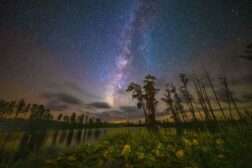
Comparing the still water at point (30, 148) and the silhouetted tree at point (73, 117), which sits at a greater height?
the silhouetted tree at point (73, 117)

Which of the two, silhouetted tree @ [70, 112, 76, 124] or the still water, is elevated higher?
silhouetted tree @ [70, 112, 76, 124]

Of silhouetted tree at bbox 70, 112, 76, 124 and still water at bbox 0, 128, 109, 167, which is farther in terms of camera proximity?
silhouetted tree at bbox 70, 112, 76, 124

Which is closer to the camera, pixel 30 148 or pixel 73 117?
pixel 30 148

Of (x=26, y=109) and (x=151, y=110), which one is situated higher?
(x=26, y=109)

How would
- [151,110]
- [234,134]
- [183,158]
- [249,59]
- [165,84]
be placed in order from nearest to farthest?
[183,158]
[234,134]
[249,59]
[151,110]
[165,84]

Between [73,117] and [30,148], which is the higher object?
[73,117]

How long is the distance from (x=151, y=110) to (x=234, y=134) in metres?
36.9

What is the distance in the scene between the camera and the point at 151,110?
41.3 metres

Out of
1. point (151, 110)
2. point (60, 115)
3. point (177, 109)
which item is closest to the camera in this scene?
point (151, 110)

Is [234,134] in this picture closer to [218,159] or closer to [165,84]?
[218,159]

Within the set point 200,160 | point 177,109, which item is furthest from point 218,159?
point 177,109

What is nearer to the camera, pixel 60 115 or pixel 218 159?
pixel 218 159

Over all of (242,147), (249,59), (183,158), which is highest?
(249,59)

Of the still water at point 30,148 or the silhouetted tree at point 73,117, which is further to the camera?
the silhouetted tree at point 73,117
